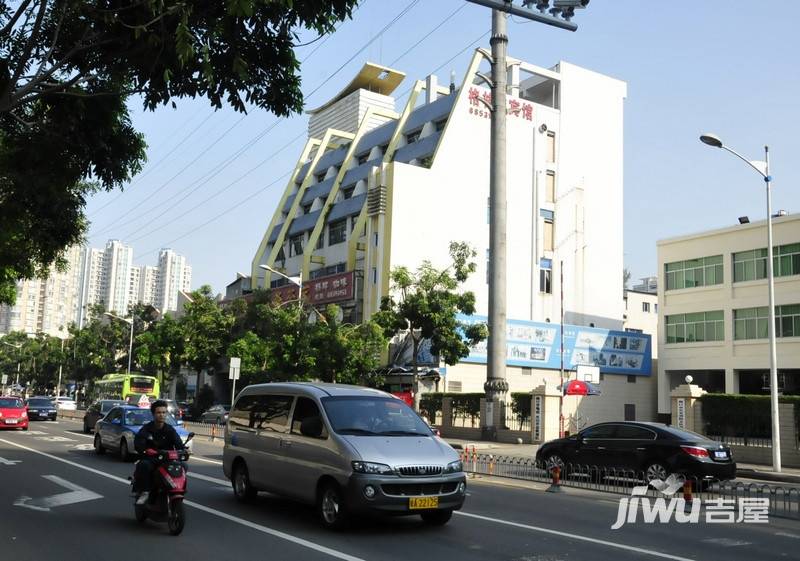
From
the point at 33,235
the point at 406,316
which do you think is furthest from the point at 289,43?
the point at 406,316

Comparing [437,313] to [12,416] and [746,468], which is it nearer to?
[746,468]

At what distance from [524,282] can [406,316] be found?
2224 cm

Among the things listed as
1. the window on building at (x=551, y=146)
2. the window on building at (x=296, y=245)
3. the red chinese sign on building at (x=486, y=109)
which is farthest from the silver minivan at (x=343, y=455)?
the window on building at (x=296, y=245)

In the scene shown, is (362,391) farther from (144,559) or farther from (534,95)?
(534,95)

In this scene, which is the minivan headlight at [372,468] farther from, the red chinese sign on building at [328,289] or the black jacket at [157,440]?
the red chinese sign on building at [328,289]

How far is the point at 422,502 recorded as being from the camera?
9.64m

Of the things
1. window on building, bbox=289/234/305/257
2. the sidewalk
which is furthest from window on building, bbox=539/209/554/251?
the sidewalk

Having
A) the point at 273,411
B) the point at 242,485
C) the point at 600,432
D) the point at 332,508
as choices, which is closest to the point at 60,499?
the point at 242,485

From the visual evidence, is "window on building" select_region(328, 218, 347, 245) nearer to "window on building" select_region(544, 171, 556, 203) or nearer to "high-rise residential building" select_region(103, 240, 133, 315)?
"window on building" select_region(544, 171, 556, 203)

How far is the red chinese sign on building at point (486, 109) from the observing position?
56.3 metres

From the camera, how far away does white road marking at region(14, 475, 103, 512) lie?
11.8 metres

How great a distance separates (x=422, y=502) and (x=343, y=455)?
1.12 metres

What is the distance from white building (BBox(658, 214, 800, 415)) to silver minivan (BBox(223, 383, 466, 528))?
36.7 meters

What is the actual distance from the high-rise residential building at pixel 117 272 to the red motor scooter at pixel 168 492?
159 m
